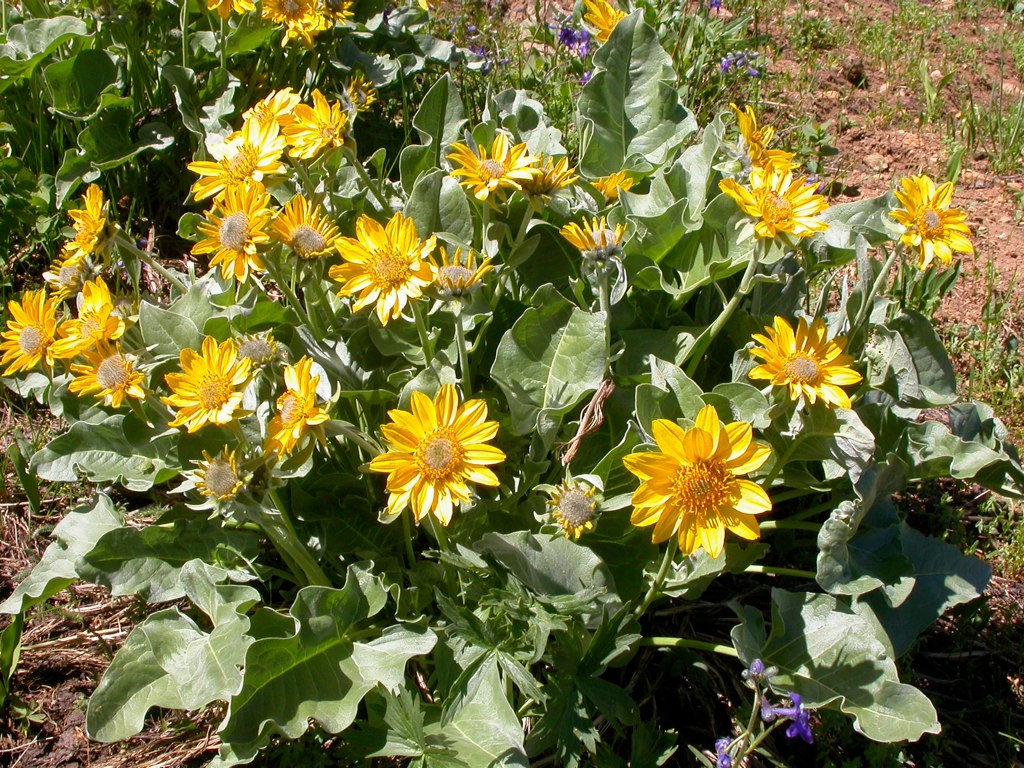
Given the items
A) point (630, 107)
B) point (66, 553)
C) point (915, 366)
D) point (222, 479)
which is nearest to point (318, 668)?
point (222, 479)

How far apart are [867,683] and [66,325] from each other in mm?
2080

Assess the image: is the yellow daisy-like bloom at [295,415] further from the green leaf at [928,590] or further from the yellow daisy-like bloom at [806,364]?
the green leaf at [928,590]

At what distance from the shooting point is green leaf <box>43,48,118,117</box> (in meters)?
3.29

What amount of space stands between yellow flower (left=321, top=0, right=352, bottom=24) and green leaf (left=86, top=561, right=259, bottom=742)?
83.0 inches

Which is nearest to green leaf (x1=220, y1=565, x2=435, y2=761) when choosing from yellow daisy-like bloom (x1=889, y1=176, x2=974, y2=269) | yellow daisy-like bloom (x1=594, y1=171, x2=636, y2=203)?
yellow daisy-like bloom (x1=594, y1=171, x2=636, y2=203)

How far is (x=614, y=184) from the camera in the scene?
2.56m

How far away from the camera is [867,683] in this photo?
204cm

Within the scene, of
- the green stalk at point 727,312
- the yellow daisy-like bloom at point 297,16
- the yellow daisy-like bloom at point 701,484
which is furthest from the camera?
the yellow daisy-like bloom at point 297,16

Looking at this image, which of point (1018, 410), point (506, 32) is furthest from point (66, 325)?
point (506, 32)

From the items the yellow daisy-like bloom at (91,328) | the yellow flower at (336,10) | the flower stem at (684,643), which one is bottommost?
the flower stem at (684,643)

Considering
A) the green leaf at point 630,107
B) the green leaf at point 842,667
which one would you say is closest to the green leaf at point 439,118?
the green leaf at point 630,107

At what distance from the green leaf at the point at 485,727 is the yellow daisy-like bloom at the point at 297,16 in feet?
7.48

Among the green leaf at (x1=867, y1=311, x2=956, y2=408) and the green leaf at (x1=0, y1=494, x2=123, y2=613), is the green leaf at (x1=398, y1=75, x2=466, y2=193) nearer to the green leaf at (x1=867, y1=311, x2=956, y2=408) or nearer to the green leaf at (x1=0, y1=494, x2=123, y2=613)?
the green leaf at (x1=0, y1=494, x2=123, y2=613)

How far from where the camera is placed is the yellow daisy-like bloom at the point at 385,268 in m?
2.13
